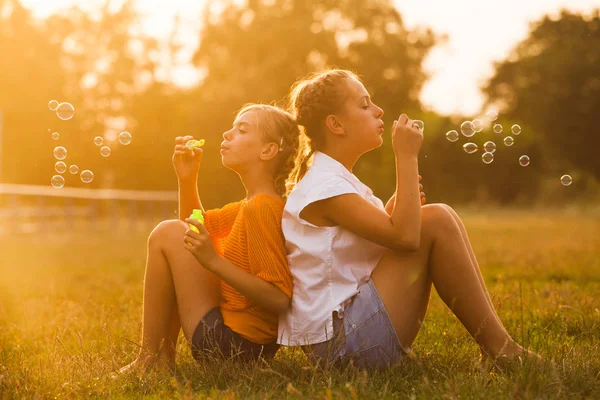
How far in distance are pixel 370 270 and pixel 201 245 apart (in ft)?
2.04

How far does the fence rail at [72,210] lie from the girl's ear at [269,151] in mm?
13196

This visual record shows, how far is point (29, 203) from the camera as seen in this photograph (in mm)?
19062

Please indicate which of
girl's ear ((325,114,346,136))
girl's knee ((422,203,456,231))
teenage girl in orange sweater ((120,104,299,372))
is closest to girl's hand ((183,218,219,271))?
teenage girl in orange sweater ((120,104,299,372))

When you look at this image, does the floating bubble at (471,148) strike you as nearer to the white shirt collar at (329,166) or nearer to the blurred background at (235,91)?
the white shirt collar at (329,166)

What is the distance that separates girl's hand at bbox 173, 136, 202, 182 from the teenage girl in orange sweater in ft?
0.93

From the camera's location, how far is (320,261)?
9.48 ft

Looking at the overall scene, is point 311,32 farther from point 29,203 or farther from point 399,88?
point 29,203

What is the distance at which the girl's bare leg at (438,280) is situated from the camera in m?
2.86

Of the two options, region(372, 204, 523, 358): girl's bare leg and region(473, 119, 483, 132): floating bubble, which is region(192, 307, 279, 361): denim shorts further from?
region(473, 119, 483, 132): floating bubble

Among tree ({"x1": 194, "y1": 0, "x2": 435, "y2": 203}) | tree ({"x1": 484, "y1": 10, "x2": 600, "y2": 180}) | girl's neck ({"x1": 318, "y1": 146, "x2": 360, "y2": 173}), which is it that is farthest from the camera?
tree ({"x1": 484, "y1": 10, "x2": 600, "y2": 180})

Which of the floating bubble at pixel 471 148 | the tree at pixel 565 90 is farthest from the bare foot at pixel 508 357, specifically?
the tree at pixel 565 90

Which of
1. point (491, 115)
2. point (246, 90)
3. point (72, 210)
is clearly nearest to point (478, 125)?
point (491, 115)

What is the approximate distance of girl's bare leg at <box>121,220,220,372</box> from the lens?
122 inches

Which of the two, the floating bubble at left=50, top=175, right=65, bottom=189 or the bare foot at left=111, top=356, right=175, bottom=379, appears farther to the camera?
the floating bubble at left=50, top=175, right=65, bottom=189
